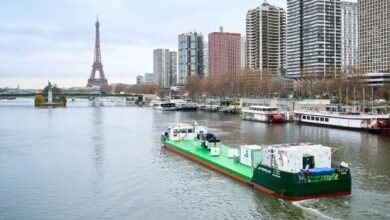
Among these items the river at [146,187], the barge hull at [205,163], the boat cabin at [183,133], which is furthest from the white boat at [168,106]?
the barge hull at [205,163]

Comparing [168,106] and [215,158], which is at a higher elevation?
[168,106]

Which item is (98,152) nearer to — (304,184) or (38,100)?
(304,184)

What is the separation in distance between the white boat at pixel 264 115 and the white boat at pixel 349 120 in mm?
5159

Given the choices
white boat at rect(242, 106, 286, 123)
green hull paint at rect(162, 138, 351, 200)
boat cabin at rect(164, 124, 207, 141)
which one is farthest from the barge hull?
white boat at rect(242, 106, 286, 123)

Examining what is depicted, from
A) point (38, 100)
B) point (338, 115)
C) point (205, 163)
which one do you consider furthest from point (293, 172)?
point (38, 100)

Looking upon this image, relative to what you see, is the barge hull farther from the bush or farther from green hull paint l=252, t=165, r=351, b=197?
the bush

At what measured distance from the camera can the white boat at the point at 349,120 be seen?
7056 centimetres

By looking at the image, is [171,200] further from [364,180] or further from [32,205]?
[364,180]

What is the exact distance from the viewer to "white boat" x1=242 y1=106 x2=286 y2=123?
308ft

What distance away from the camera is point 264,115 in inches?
3797

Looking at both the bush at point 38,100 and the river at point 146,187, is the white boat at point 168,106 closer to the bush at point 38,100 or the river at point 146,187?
the bush at point 38,100

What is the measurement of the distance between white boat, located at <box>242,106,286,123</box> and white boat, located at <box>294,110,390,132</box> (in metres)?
5.16

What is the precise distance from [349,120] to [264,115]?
2334 centimetres

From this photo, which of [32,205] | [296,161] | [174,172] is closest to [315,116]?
A: [174,172]
